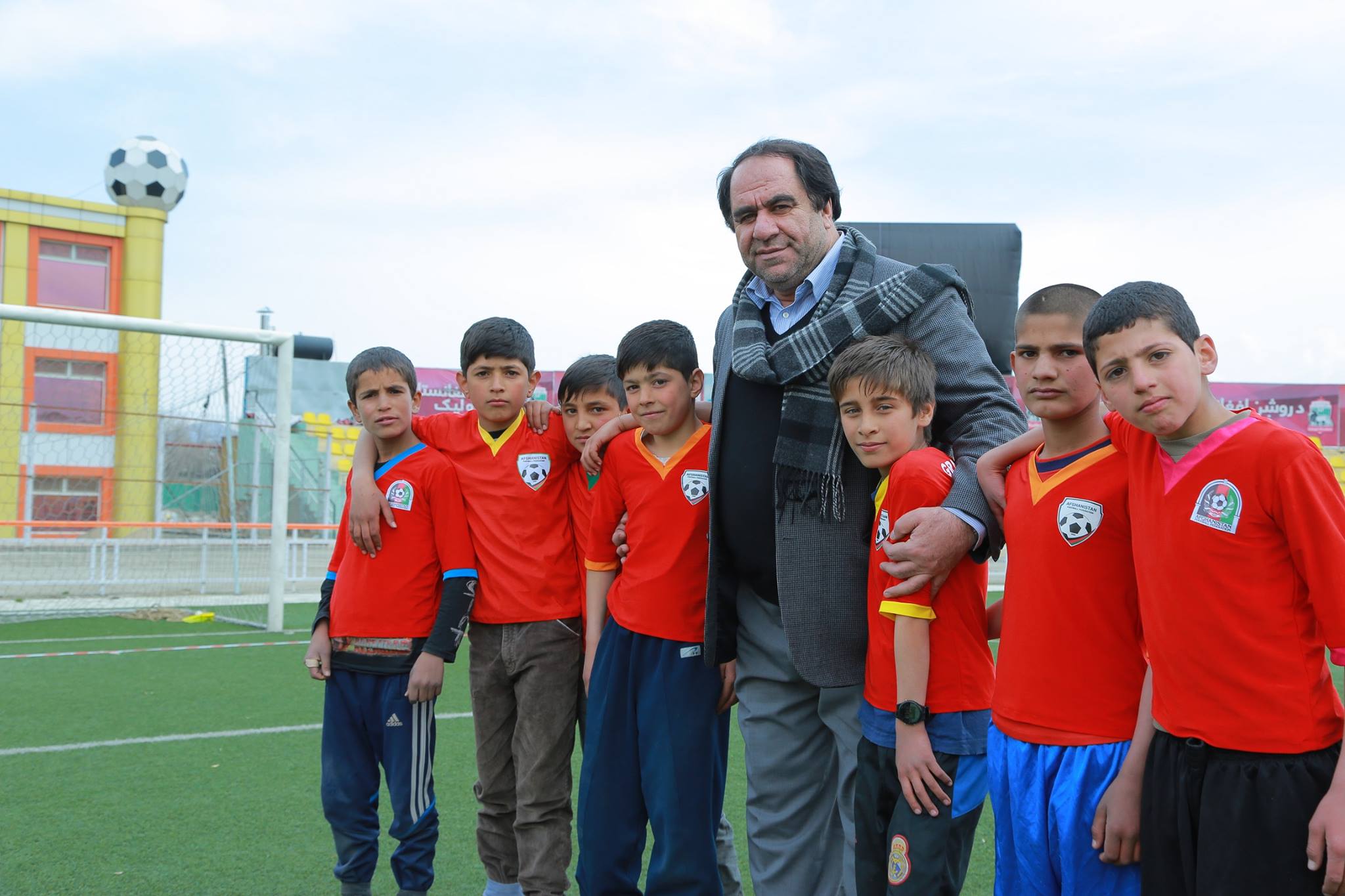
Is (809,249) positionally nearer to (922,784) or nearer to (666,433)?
(666,433)

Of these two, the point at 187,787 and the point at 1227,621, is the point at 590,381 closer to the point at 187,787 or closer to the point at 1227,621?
the point at 1227,621

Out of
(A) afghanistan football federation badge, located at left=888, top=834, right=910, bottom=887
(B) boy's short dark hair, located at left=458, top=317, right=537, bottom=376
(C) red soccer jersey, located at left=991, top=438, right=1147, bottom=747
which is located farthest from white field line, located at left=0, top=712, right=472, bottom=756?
(C) red soccer jersey, located at left=991, top=438, right=1147, bottom=747

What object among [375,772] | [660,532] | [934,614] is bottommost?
[375,772]

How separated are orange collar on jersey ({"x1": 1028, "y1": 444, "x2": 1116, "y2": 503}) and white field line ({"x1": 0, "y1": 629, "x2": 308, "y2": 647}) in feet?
26.6

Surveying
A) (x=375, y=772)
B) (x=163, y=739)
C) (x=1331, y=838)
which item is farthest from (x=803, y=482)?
(x=163, y=739)

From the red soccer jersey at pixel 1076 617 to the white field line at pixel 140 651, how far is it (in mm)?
7303

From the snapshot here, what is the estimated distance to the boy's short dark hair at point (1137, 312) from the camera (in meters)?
1.73

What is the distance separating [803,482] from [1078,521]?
22.0 inches

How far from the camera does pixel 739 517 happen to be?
2377 millimetres

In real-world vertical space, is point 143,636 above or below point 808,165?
below

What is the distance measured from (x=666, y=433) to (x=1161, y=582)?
1324 mm

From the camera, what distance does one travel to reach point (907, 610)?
79.8 inches

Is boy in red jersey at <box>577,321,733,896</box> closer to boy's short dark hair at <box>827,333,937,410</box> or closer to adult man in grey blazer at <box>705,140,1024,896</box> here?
adult man in grey blazer at <box>705,140,1024,896</box>

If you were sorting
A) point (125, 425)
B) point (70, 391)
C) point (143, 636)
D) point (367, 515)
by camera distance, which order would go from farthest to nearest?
1. point (70, 391)
2. point (125, 425)
3. point (143, 636)
4. point (367, 515)
